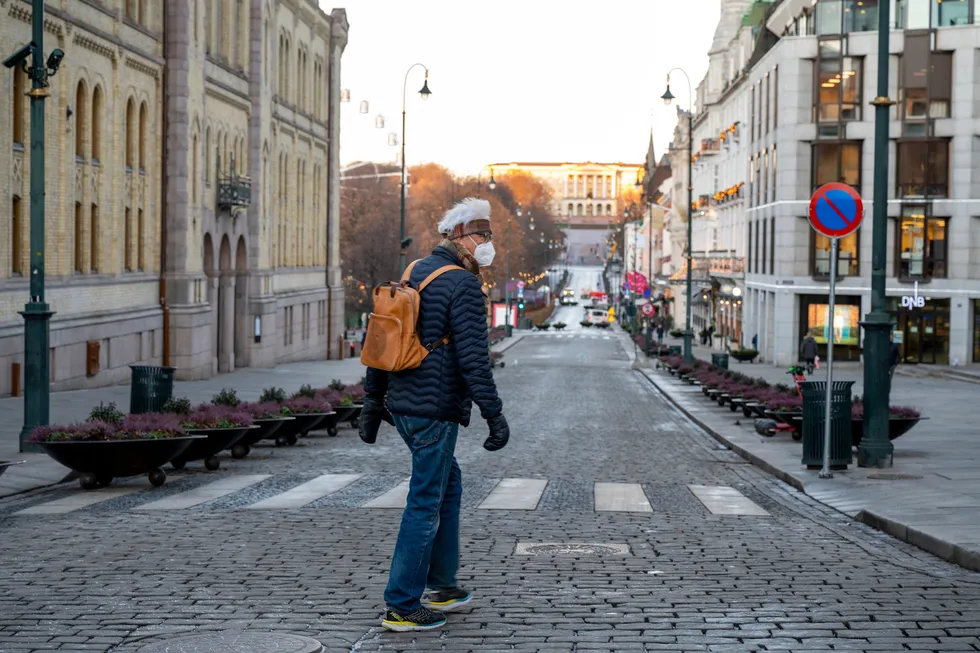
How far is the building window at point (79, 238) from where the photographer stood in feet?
109

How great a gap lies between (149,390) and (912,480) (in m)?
10.1

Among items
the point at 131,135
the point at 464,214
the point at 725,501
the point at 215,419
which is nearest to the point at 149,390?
the point at 215,419

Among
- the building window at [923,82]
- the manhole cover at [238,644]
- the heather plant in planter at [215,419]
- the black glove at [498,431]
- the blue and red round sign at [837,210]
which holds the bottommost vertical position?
the manhole cover at [238,644]

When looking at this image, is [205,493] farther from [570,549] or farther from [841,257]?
[841,257]

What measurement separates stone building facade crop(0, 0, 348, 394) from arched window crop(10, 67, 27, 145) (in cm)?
3

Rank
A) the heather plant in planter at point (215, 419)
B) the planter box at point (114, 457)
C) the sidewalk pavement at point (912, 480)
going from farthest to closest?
1. the heather plant in planter at point (215, 419)
2. the planter box at point (114, 457)
3. the sidewalk pavement at point (912, 480)

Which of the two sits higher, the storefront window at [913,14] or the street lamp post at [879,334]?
the storefront window at [913,14]

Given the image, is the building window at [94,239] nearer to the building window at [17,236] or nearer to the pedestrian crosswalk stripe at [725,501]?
the building window at [17,236]

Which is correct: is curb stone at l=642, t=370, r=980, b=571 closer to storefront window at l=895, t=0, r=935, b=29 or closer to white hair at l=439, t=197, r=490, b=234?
white hair at l=439, t=197, r=490, b=234

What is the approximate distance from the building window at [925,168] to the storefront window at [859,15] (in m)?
5.03

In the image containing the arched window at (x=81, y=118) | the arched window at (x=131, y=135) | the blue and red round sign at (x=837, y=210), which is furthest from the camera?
the arched window at (x=131, y=135)

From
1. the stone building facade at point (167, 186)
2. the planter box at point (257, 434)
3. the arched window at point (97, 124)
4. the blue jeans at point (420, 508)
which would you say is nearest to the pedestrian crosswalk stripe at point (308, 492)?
the planter box at point (257, 434)

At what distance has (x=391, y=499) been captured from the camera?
13047 millimetres

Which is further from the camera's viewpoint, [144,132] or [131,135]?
[144,132]
